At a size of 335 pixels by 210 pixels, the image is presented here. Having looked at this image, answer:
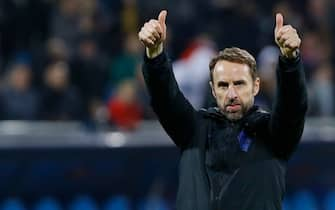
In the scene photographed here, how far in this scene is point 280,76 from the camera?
482cm

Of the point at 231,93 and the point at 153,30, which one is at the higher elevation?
the point at 153,30

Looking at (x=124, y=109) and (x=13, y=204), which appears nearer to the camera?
(x=13, y=204)

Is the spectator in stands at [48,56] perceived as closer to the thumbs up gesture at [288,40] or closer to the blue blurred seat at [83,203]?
the blue blurred seat at [83,203]

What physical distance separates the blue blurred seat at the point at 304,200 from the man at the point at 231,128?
5.15 m

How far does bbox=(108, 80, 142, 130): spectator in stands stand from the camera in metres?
10.3

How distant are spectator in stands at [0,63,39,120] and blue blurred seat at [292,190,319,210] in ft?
8.80

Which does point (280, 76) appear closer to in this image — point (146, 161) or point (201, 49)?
point (146, 161)

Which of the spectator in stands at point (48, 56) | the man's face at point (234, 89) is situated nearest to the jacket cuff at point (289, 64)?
the man's face at point (234, 89)

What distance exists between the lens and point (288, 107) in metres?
4.84

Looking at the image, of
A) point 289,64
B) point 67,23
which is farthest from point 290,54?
point 67,23

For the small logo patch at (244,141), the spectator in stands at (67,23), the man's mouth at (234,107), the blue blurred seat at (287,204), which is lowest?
the blue blurred seat at (287,204)

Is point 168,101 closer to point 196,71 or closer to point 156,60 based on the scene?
point 156,60

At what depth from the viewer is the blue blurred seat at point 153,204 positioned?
390 inches

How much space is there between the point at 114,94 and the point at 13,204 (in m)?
1.86
